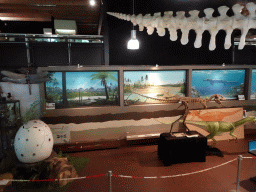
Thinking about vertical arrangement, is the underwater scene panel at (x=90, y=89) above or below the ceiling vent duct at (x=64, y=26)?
below

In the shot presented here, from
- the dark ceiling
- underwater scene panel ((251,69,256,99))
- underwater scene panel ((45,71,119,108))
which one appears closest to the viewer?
the dark ceiling

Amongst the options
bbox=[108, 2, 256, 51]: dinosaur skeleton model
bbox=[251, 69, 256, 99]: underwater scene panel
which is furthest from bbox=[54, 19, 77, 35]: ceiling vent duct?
bbox=[251, 69, 256, 99]: underwater scene panel

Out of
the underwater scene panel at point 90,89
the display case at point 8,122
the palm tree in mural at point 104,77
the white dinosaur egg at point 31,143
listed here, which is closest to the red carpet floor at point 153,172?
the white dinosaur egg at point 31,143

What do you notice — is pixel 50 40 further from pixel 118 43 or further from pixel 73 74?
pixel 118 43

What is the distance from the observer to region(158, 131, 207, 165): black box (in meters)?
3.27

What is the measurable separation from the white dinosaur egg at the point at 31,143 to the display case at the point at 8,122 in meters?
0.48

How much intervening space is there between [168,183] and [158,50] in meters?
2.84

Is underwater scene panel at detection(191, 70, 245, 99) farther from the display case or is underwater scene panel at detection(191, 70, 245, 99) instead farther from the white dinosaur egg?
the display case

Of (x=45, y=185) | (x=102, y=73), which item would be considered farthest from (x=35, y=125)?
(x=102, y=73)

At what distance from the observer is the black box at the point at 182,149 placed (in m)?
3.27

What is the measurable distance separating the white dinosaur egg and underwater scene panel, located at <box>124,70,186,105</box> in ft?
6.04

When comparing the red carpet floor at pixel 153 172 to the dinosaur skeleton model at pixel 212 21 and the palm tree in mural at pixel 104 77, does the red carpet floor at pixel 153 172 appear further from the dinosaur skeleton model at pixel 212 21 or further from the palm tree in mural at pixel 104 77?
the dinosaur skeleton model at pixel 212 21

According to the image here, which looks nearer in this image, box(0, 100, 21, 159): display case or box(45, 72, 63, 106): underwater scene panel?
box(0, 100, 21, 159): display case

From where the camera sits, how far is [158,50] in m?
4.34
